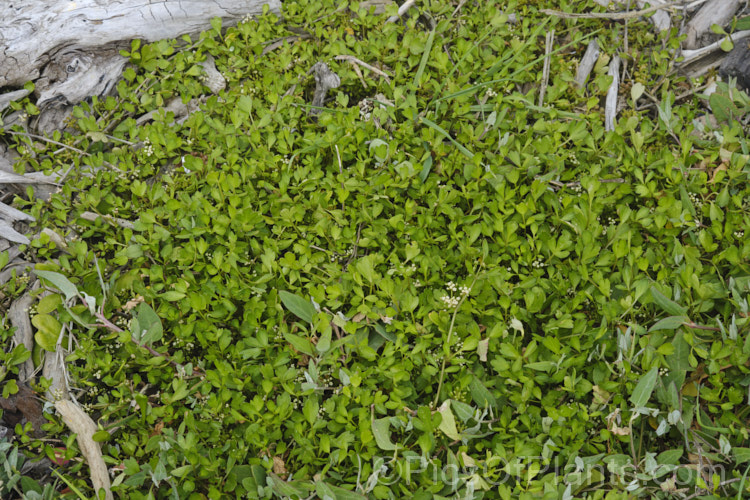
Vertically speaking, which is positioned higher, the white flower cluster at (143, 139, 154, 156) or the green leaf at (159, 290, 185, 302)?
the white flower cluster at (143, 139, 154, 156)

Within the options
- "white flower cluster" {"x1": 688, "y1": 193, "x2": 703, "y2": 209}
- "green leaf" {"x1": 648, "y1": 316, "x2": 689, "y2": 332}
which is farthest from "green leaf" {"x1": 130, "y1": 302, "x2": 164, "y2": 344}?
"white flower cluster" {"x1": 688, "y1": 193, "x2": 703, "y2": 209}

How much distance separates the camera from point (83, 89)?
408cm

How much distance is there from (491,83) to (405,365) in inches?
78.4

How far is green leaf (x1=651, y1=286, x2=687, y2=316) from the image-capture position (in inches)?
102

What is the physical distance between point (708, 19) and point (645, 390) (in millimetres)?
3329

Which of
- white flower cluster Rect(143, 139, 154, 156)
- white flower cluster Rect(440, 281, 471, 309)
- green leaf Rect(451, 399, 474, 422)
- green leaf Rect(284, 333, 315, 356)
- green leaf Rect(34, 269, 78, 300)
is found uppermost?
white flower cluster Rect(143, 139, 154, 156)

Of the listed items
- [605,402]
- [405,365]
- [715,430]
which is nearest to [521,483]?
[605,402]

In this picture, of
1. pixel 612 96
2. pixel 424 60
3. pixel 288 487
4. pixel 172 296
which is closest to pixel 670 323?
pixel 288 487

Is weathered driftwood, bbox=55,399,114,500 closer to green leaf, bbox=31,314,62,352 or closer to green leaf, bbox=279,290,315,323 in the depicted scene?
green leaf, bbox=31,314,62,352

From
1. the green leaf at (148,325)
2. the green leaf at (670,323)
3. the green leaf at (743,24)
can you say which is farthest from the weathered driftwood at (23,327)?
the green leaf at (743,24)

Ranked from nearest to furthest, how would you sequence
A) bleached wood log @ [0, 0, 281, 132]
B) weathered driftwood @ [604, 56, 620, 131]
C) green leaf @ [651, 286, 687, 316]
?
green leaf @ [651, 286, 687, 316] < weathered driftwood @ [604, 56, 620, 131] < bleached wood log @ [0, 0, 281, 132]

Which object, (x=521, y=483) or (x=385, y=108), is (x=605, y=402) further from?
(x=385, y=108)

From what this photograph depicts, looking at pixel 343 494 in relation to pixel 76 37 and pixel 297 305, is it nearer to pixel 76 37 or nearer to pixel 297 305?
pixel 297 305

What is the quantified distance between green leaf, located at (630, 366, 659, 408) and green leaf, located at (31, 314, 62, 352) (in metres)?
2.87
